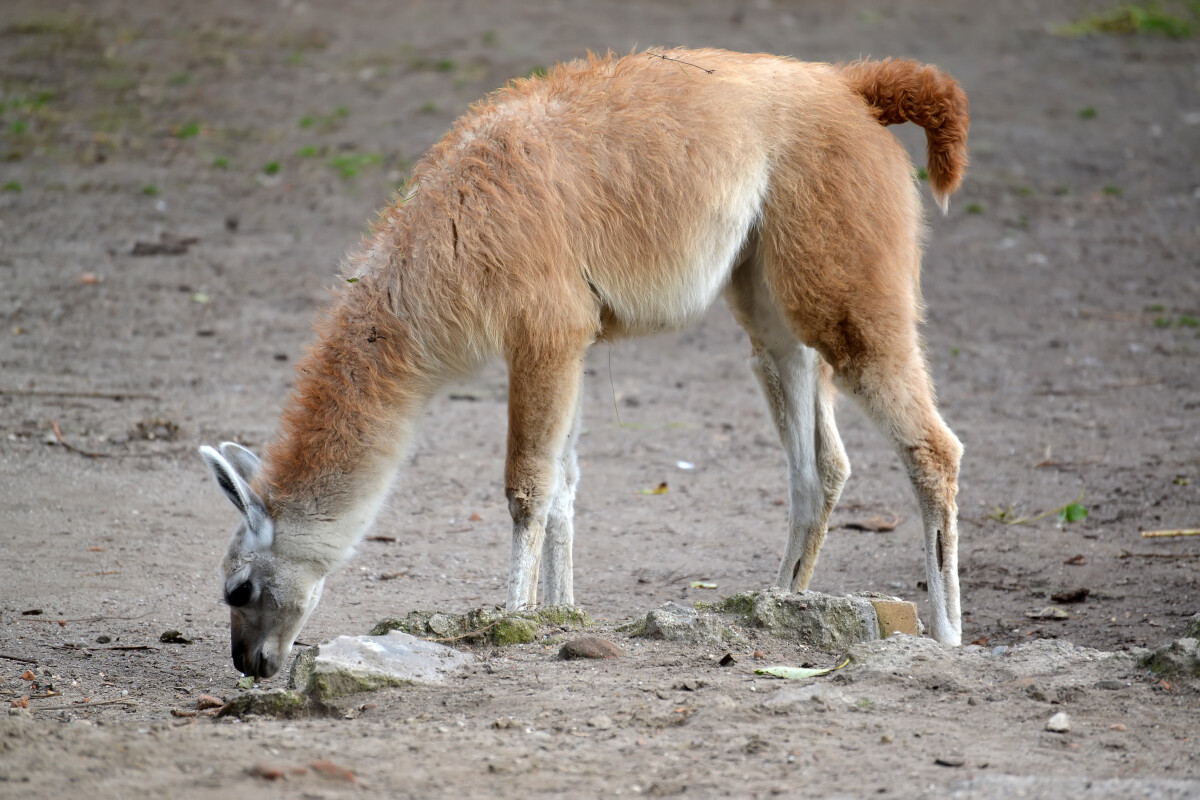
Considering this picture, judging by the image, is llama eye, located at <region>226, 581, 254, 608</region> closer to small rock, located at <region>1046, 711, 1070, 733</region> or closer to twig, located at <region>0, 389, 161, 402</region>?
small rock, located at <region>1046, 711, 1070, 733</region>

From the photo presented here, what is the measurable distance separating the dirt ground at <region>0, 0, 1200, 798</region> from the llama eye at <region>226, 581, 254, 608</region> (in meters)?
0.37

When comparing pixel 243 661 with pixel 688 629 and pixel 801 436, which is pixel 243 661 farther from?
pixel 801 436

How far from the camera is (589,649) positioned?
451 centimetres

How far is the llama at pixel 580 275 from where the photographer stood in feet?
16.4

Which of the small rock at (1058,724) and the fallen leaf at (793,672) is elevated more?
the small rock at (1058,724)

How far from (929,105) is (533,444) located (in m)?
2.36

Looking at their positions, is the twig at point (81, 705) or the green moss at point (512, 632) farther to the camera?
the green moss at point (512, 632)

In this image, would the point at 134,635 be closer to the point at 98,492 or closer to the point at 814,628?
the point at 98,492

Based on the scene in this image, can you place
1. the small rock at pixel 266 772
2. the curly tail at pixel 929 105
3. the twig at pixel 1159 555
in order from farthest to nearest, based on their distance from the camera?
the twig at pixel 1159 555
the curly tail at pixel 929 105
the small rock at pixel 266 772

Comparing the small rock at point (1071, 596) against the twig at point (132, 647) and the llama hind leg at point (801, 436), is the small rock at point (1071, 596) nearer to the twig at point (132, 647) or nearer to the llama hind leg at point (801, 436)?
the llama hind leg at point (801, 436)

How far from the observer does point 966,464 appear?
800 centimetres

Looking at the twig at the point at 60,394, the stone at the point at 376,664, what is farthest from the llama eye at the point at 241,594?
the twig at the point at 60,394

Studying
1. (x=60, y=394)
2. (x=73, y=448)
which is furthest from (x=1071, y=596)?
(x=60, y=394)

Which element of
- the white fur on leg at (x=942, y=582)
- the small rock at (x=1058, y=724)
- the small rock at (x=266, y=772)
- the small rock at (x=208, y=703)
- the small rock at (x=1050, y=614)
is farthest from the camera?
the small rock at (x=1050, y=614)
